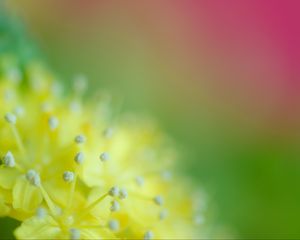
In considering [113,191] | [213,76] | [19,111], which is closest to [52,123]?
[19,111]

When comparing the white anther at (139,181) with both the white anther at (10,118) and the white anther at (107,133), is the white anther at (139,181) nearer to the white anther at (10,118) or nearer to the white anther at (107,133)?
the white anther at (107,133)

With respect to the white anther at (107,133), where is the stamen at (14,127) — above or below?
below

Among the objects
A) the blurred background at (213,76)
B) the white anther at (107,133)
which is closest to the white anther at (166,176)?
the white anther at (107,133)

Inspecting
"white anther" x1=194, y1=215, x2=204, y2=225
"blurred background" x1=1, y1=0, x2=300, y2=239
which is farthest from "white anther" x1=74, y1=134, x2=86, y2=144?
"blurred background" x1=1, y1=0, x2=300, y2=239

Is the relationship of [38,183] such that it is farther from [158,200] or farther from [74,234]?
[158,200]

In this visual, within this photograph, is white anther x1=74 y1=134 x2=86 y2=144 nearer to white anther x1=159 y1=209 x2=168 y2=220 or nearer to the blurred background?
white anther x1=159 y1=209 x2=168 y2=220

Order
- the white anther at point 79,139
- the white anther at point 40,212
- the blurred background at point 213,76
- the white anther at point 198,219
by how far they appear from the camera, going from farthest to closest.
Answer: the blurred background at point 213,76 < the white anther at point 198,219 < the white anther at point 79,139 < the white anther at point 40,212
